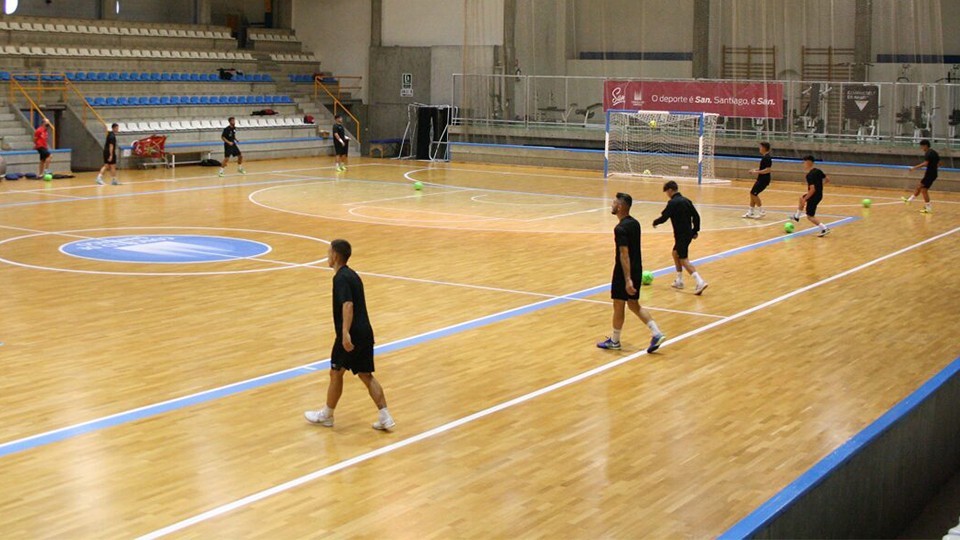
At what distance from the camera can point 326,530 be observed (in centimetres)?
716

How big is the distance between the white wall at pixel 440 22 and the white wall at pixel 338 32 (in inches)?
44.9

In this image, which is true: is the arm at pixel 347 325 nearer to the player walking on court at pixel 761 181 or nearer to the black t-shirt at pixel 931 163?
the player walking on court at pixel 761 181

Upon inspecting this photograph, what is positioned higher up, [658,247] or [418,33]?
[418,33]

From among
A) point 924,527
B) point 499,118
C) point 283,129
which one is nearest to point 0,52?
point 283,129

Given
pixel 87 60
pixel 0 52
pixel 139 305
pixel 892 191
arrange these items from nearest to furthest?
pixel 139 305 < pixel 892 191 < pixel 0 52 < pixel 87 60

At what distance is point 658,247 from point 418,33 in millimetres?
25819

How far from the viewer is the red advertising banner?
111 feet

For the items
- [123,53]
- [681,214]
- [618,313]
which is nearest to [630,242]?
[618,313]

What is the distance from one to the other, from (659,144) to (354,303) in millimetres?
26809

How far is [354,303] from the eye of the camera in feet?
29.4

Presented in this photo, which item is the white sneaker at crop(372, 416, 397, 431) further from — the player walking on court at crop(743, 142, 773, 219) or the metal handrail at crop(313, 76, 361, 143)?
the metal handrail at crop(313, 76, 361, 143)

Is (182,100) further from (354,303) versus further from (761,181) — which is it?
(354,303)

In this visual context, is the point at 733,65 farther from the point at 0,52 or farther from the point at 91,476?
the point at 91,476

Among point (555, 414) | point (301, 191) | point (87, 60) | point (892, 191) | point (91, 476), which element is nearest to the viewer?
point (91, 476)
